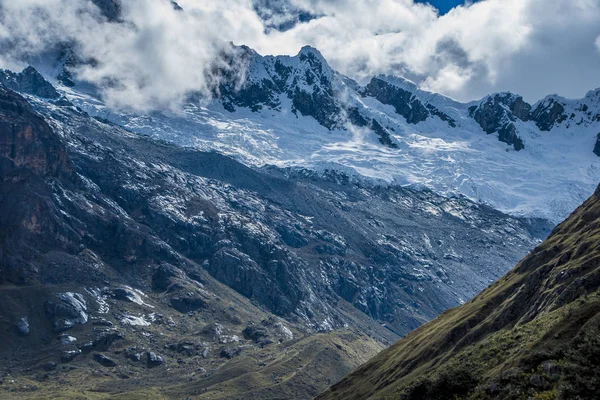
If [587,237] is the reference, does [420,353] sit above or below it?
below

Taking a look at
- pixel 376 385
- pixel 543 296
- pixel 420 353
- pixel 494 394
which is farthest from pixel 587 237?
pixel 494 394

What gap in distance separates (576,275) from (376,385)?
6528 centimetres

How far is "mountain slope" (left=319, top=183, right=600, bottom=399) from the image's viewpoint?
7694 centimetres

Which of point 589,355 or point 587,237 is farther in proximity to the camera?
point 587,237

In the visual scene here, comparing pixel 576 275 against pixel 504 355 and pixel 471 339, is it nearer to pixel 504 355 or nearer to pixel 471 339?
pixel 471 339

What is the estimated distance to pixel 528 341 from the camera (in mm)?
109750

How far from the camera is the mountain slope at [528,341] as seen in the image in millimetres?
76938

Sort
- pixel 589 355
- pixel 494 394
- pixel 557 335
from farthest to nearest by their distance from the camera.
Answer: pixel 557 335 → pixel 494 394 → pixel 589 355

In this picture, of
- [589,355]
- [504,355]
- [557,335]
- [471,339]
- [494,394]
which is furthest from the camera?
[471,339]

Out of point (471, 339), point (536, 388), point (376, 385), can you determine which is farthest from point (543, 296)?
point (536, 388)

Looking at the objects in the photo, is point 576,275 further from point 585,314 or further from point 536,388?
point 536,388

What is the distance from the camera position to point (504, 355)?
364 ft

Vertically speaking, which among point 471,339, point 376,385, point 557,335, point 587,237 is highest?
point 587,237

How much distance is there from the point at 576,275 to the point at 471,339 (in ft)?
95.8
